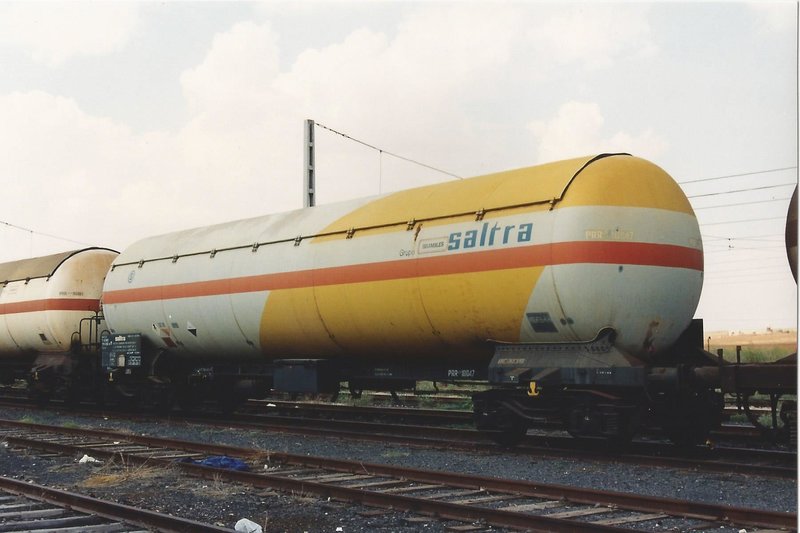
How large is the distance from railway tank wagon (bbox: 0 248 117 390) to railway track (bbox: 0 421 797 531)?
876cm

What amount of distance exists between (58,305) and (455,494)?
594 inches

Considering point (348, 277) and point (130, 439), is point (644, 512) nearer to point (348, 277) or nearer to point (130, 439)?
point (348, 277)

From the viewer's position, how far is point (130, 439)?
12.9 metres

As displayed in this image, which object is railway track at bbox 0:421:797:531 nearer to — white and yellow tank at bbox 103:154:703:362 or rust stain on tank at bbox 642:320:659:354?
white and yellow tank at bbox 103:154:703:362

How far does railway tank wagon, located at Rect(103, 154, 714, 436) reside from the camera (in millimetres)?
10250

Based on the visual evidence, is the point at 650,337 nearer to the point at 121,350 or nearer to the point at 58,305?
the point at 121,350

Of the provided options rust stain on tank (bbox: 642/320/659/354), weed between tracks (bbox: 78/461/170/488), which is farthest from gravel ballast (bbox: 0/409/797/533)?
rust stain on tank (bbox: 642/320/659/354)

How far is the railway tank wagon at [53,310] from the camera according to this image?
65.6 ft

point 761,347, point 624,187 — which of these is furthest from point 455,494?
point 761,347

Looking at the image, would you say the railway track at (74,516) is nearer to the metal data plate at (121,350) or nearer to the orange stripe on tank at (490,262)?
the orange stripe on tank at (490,262)

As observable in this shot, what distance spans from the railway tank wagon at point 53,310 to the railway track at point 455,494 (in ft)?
28.7

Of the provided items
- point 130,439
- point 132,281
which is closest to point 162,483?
point 130,439

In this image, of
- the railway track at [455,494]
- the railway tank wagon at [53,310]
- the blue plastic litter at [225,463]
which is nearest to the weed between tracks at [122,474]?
the railway track at [455,494]

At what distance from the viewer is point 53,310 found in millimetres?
20016
